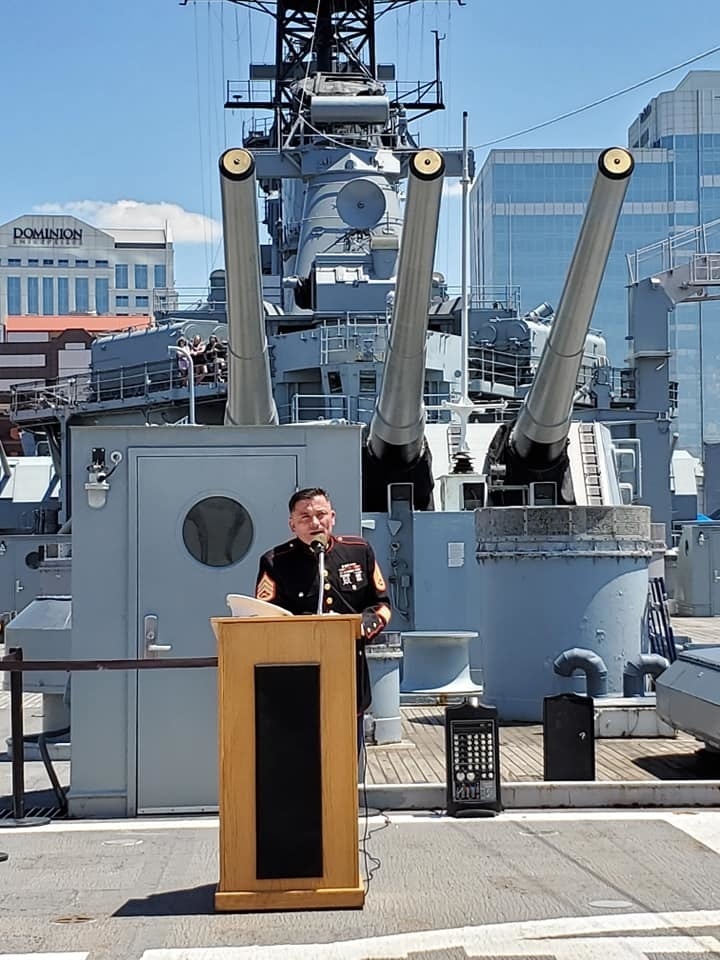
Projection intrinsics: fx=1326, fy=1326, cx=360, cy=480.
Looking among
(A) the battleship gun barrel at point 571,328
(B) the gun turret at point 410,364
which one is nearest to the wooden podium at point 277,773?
(B) the gun turret at point 410,364

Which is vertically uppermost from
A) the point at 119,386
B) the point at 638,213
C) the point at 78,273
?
the point at 638,213

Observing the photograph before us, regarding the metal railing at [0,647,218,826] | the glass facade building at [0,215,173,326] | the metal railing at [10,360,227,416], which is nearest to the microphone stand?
the metal railing at [0,647,218,826]

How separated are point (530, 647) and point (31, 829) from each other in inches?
185

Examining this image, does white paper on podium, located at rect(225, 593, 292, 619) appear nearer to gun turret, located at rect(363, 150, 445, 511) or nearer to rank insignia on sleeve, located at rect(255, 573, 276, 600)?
rank insignia on sleeve, located at rect(255, 573, 276, 600)

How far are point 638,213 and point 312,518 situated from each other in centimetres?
8401

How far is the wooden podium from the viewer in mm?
4305

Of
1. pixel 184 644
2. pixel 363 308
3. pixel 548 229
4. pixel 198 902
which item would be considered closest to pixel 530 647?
pixel 184 644

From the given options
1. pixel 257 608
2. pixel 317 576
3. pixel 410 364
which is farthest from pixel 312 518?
pixel 410 364

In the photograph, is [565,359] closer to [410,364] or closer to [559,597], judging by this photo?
[410,364]

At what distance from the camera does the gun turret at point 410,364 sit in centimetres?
894

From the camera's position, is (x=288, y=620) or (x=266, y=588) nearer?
(x=288, y=620)

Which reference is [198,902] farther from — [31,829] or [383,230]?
[383,230]

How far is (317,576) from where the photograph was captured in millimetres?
4723

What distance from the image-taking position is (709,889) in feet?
14.9
